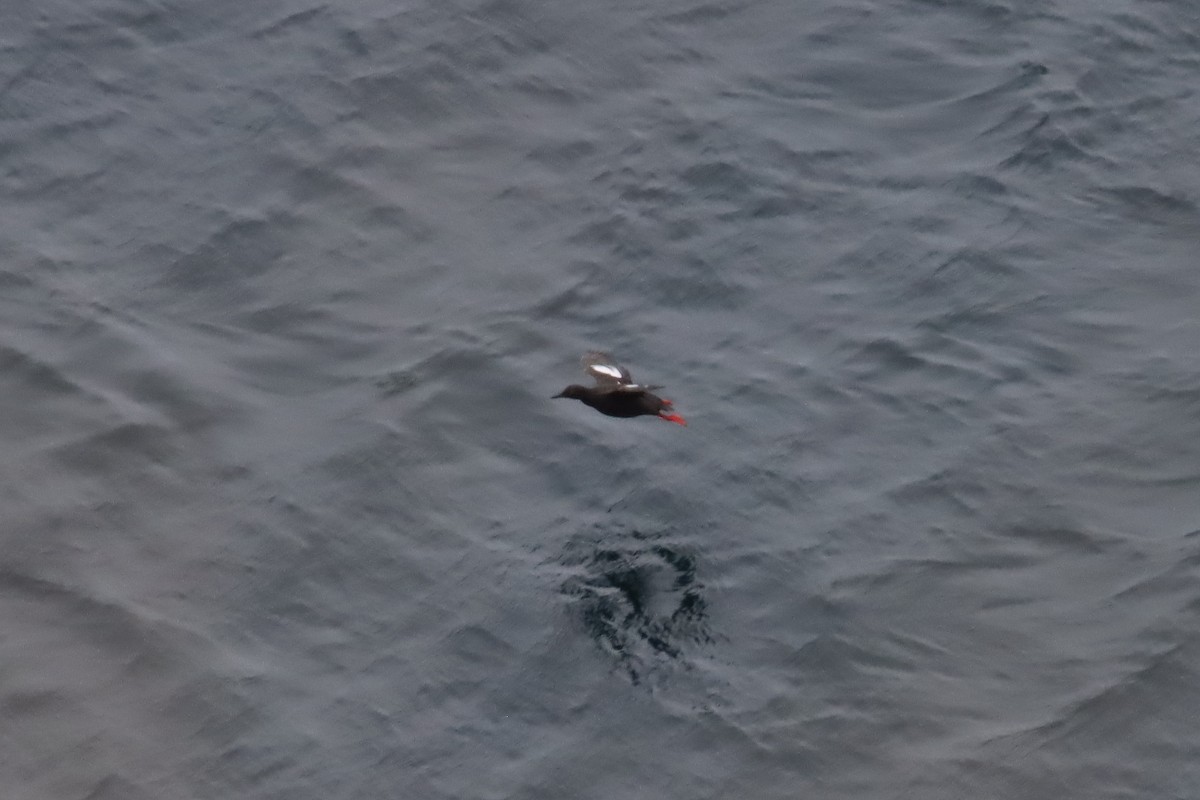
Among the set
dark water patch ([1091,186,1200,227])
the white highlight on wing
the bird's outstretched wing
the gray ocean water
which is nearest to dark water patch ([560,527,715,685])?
the gray ocean water

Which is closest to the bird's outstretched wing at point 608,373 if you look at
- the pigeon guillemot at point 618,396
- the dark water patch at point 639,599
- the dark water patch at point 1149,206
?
the pigeon guillemot at point 618,396

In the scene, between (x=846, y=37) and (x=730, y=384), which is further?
Result: (x=846, y=37)

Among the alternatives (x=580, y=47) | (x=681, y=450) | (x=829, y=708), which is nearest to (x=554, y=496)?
(x=681, y=450)

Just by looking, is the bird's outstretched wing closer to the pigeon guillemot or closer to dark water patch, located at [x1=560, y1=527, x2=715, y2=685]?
the pigeon guillemot

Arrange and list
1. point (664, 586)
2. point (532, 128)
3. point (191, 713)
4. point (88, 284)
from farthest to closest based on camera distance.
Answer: point (532, 128), point (88, 284), point (664, 586), point (191, 713)

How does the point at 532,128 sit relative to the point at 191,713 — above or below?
above

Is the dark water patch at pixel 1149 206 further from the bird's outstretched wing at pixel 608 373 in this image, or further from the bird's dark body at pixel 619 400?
the bird's dark body at pixel 619 400

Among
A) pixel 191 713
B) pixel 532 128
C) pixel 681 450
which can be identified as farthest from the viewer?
pixel 532 128

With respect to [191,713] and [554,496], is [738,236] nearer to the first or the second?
[554,496]
